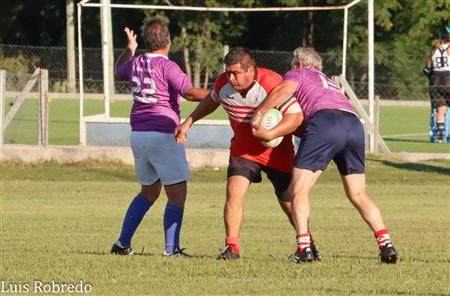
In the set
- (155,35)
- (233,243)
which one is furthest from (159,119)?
(233,243)

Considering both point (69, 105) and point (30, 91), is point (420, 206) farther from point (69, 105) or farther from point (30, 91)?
point (69, 105)

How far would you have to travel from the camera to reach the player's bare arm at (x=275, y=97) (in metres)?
9.73

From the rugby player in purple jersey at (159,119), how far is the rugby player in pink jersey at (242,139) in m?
0.32

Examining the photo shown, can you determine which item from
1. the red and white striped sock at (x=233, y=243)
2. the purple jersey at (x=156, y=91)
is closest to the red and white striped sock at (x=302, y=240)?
the red and white striped sock at (x=233, y=243)

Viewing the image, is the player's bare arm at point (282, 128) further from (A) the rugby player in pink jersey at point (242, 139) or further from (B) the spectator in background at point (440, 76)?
(B) the spectator in background at point (440, 76)

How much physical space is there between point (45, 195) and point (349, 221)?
5.34 metres

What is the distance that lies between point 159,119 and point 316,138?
1.61 meters

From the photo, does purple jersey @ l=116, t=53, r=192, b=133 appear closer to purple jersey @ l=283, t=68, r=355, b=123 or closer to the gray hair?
the gray hair

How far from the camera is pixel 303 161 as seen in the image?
32.4 ft

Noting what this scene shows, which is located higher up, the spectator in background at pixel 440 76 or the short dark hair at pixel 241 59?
the short dark hair at pixel 241 59

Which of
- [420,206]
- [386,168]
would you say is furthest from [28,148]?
[420,206]

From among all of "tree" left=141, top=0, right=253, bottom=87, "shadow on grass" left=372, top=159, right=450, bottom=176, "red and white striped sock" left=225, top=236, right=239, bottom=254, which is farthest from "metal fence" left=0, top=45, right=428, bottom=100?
"red and white striped sock" left=225, top=236, right=239, bottom=254

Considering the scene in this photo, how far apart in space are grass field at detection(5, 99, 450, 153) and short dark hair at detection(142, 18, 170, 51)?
524 inches

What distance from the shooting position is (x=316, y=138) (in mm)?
9812
